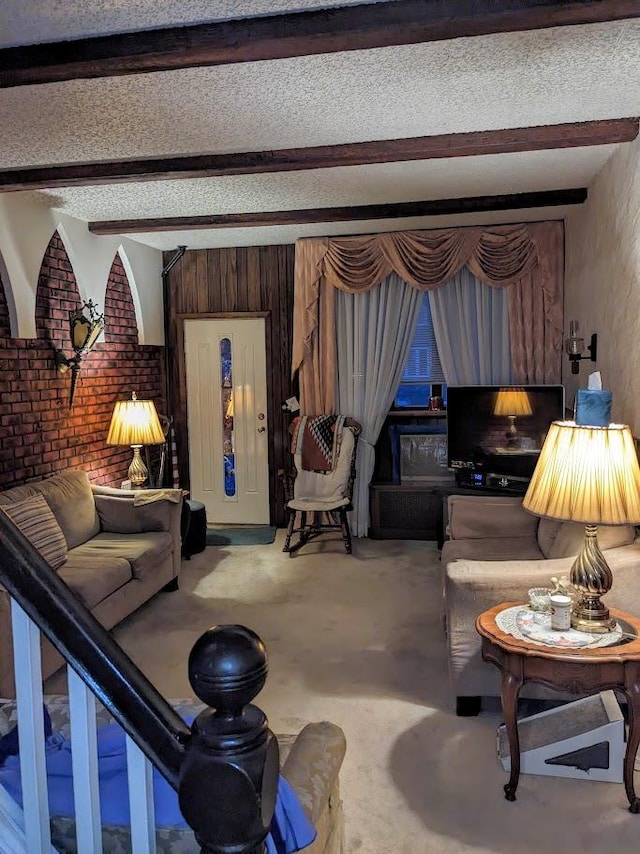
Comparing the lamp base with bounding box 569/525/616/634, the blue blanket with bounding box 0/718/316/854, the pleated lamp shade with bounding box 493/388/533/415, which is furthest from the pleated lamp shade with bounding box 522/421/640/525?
the pleated lamp shade with bounding box 493/388/533/415

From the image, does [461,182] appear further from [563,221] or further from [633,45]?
[633,45]

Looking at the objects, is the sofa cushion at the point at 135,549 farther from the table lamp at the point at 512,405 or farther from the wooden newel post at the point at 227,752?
the wooden newel post at the point at 227,752

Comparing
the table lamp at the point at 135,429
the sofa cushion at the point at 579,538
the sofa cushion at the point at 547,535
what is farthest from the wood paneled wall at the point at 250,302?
the sofa cushion at the point at 579,538

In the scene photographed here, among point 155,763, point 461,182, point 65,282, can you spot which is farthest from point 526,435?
point 155,763

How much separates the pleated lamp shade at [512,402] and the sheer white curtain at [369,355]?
0.94 meters

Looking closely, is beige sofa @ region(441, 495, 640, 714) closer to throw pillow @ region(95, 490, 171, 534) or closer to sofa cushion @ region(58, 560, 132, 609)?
sofa cushion @ region(58, 560, 132, 609)

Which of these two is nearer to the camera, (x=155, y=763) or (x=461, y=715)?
(x=155, y=763)

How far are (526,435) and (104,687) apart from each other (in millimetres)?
4686

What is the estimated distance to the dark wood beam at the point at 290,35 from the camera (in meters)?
2.06

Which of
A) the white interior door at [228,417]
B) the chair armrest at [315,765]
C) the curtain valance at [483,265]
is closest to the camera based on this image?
the chair armrest at [315,765]

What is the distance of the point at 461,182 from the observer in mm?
4359

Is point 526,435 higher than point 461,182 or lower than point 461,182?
lower

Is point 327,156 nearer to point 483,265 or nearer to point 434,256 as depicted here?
point 434,256

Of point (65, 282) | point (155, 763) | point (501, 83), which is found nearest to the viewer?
point (155, 763)
